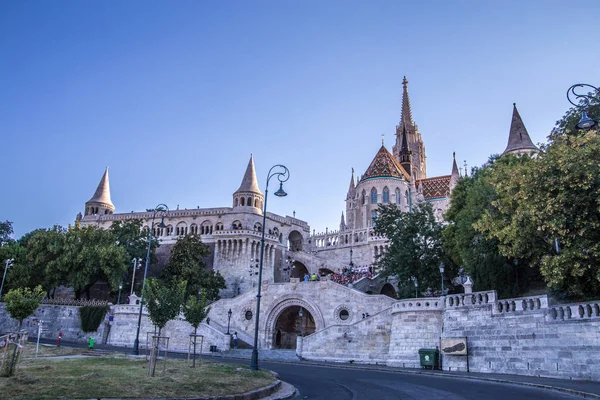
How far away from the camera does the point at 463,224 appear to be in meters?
26.5

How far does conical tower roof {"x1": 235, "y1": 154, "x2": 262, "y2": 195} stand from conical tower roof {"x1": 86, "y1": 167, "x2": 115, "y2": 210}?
834 inches

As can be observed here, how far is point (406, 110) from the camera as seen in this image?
90.4 m

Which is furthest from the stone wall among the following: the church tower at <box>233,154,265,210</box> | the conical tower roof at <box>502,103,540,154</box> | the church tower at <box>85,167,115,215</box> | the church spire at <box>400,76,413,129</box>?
the church spire at <box>400,76,413,129</box>

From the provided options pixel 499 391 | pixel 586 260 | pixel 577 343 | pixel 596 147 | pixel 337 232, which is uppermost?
pixel 337 232

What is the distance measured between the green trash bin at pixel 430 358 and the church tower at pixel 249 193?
Answer: 3836 cm

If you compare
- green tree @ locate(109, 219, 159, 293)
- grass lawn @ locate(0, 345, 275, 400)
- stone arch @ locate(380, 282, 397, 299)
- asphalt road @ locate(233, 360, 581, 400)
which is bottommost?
asphalt road @ locate(233, 360, 581, 400)

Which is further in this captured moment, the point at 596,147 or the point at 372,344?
the point at 372,344

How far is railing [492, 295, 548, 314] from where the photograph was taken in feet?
59.5

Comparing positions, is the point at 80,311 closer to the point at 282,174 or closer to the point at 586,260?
the point at 282,174

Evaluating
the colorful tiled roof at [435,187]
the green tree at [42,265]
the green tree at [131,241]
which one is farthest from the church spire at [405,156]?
the green tree at [42,265]

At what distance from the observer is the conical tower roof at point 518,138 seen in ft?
142

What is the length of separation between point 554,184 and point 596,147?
186 cm

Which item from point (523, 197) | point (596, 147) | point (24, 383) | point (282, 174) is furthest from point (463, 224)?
point (24, 383)

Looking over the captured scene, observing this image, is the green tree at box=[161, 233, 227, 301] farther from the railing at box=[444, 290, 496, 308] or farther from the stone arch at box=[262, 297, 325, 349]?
the railing at box=[444, 290, 496, 308]
